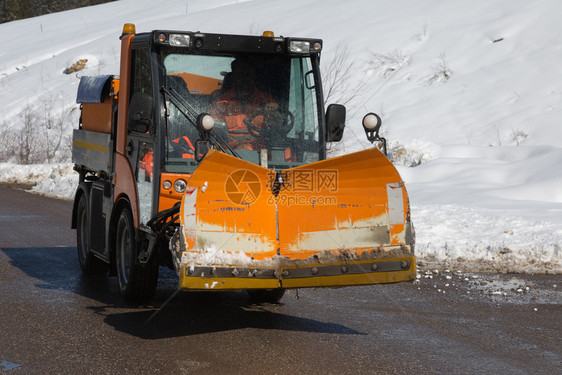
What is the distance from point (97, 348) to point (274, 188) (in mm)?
1768

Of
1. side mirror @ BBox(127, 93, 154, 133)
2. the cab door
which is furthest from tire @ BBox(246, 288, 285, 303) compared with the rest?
side mirror @ BBox(127, 93, 154, 133)

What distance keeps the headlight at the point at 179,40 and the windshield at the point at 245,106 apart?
0.45ft

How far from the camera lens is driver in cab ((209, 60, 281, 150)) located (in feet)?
23.3

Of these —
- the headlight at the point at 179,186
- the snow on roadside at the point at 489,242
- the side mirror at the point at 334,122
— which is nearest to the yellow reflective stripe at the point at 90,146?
the headlight at the point at 179,186

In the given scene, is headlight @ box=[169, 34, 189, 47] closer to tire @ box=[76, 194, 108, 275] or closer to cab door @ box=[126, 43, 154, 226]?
cab door @ box=[126, 43, 154, 226]

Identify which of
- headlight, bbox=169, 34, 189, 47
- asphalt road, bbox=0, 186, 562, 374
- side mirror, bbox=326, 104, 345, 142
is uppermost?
headlight, bbox=169, 34, 189, 47

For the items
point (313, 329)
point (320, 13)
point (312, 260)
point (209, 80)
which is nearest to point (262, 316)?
point (313, 329)

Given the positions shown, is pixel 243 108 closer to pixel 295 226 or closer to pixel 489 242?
pixel 295 226

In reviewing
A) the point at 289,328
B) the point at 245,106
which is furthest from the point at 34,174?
the point at 289,328

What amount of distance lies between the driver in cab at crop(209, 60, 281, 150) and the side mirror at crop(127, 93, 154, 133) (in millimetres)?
558

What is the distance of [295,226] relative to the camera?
6312 millimetres

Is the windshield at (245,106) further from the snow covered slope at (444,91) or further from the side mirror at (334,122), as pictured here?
the snow covered slope at (444,91)

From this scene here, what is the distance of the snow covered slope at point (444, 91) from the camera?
11234 mm

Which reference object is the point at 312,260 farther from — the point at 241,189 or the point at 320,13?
the point at 320,13
